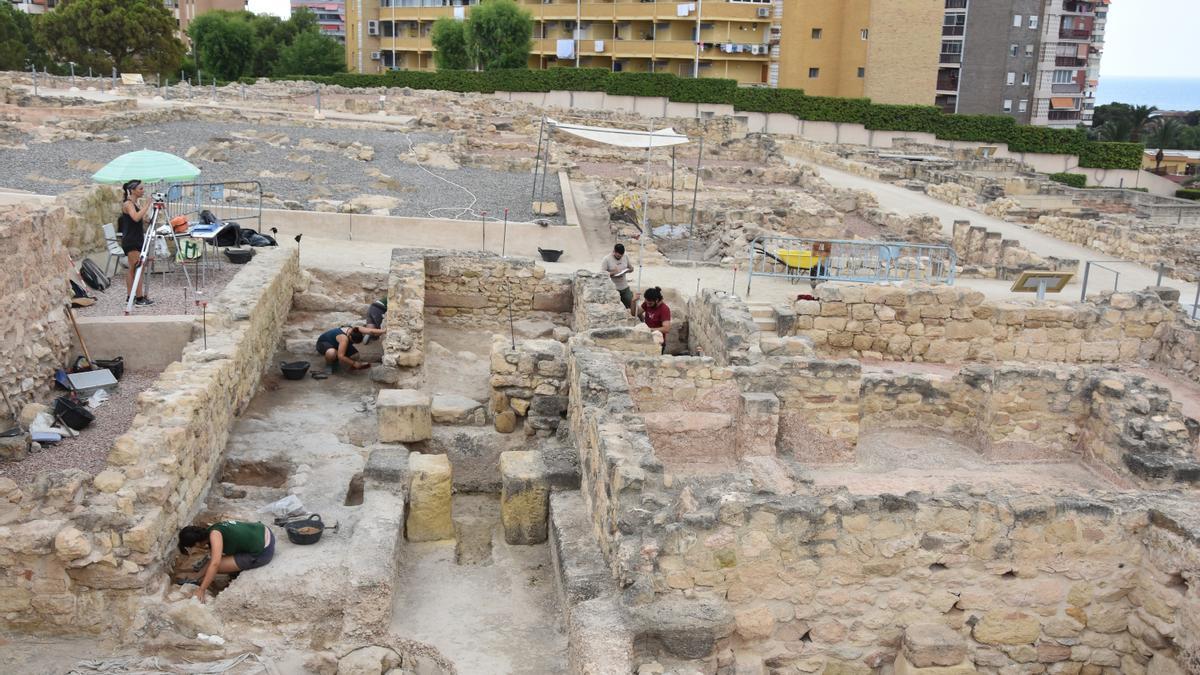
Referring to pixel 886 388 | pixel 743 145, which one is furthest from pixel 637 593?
pixel 743 145

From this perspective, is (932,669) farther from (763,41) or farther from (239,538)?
(763,41)

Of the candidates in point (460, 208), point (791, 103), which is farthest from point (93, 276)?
point (791, 103)

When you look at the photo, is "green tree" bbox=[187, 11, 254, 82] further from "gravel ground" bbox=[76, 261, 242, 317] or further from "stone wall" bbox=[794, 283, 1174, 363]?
"stone wall" bbox=[794, 283, 1174, 363]

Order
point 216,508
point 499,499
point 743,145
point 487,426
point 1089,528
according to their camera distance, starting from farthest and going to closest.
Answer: point 743,145
point 487,426
point 499,499
point 216,508
point 1089,528

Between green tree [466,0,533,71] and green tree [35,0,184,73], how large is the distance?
16654 millimetres

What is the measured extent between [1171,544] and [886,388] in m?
4.52

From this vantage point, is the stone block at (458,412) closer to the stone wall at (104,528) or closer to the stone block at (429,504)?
the stone block at (429,504)

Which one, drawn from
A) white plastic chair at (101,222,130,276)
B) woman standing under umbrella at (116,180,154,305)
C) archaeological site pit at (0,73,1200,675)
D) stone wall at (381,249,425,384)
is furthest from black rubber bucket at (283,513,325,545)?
white plastic chair at (101,222,130,276)

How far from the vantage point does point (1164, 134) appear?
65125 mm

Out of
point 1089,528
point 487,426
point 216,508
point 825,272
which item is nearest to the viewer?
point 1089,528

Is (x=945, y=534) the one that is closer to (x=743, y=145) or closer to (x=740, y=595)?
(x=740, y=595)

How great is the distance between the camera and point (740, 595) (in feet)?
21.8

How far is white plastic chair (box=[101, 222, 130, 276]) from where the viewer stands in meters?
12.9

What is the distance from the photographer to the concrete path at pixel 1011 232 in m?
20.0
